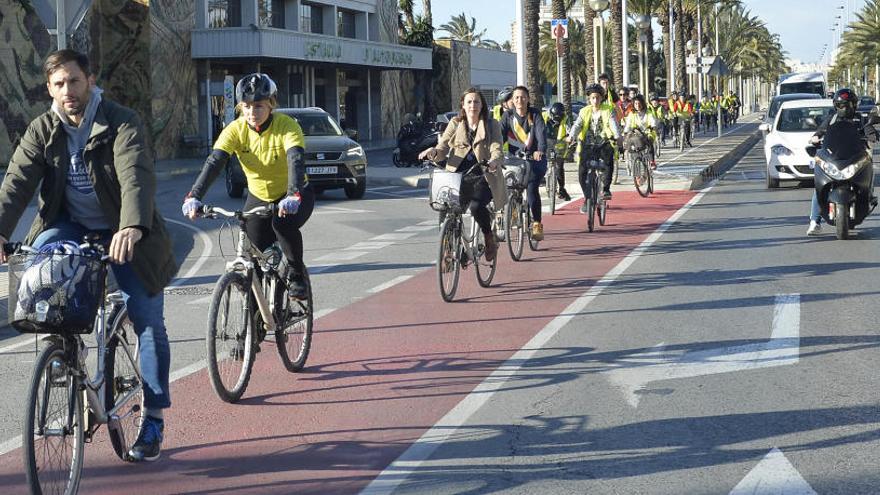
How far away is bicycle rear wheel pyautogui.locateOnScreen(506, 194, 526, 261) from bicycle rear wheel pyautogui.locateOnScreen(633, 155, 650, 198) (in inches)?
340

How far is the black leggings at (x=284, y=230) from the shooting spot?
7469 mm

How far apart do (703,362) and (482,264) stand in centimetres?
390

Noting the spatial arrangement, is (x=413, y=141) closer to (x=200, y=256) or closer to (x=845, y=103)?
(x=200, y=256)

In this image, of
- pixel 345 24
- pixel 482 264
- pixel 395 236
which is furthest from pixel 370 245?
pixel 345 24

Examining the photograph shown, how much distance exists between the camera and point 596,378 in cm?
755

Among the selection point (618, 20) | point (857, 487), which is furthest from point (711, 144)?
point (857, 487)

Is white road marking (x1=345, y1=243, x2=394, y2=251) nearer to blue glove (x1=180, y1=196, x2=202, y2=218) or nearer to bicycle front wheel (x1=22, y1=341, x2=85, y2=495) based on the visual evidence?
blue glove (x1=180, y1=196, x2=202, y2=218)

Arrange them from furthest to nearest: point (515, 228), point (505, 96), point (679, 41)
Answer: point (679, 41), point (505, 96), point (515, 228)

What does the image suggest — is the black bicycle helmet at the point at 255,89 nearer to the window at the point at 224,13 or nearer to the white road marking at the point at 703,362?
the white road marking at the point at 703,362

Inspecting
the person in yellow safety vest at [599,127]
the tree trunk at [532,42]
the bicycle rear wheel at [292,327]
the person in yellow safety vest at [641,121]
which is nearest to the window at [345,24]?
the tree trunk at [532,42]

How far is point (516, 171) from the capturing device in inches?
535

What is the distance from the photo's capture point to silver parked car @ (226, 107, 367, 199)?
23.0 metres

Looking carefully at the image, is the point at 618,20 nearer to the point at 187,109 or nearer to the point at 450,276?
the point at 187,109

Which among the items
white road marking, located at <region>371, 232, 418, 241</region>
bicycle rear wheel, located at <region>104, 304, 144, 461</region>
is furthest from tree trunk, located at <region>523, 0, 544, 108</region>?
bicycle rear wheel, located at <region>104, 304, 144, 461</region>
